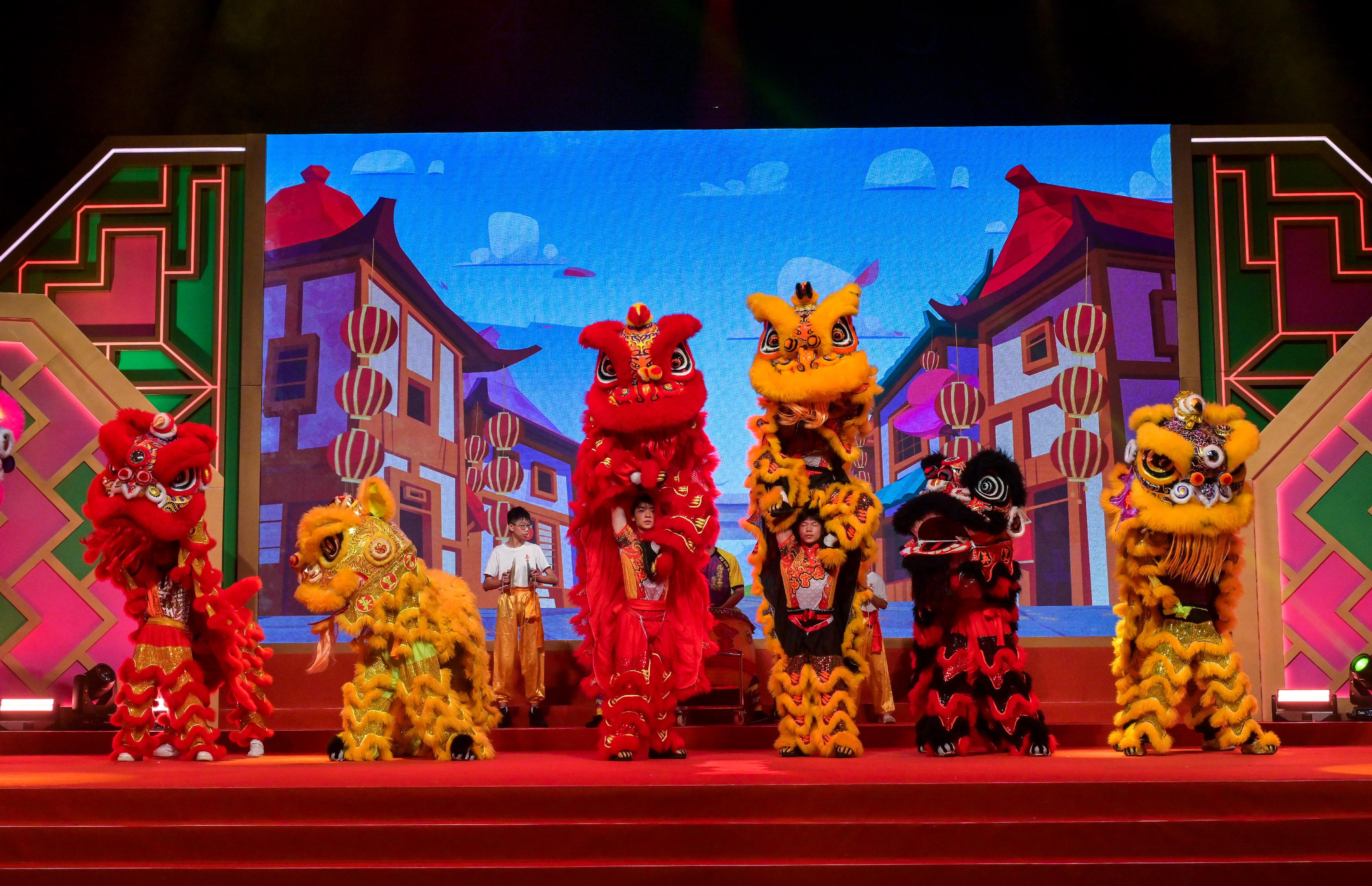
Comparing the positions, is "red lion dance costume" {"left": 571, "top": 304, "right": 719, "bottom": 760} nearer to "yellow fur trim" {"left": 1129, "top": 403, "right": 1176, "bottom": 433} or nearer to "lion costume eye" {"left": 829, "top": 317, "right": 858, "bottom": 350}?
"lion costume eye" {"left": 829, "top": 317, "right": 858, "bottom": 350}

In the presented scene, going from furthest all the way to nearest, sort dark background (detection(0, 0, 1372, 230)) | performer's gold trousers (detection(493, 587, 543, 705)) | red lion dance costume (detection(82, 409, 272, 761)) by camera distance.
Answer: dark background (detection(0, 0, 1372, 230)) → performer's gold trousers (detection(493, 587, 543, 705)) → red lion dance costume (detection(82, 409, 272, 761))

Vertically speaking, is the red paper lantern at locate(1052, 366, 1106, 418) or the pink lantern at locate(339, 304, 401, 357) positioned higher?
the pink lantern at locate(339, 304, 401, 357)

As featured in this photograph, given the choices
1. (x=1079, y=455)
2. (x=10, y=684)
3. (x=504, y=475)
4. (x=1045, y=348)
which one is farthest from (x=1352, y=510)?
(x=10, y=684)

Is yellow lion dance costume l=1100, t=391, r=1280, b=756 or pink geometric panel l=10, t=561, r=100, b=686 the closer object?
yellow lion dance costume l=1100, t=391, r=1280, b=756

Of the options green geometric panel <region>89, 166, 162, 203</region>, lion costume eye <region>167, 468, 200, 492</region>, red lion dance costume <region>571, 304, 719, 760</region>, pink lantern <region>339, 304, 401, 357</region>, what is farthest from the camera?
green geometric panel <region>89, 166, 162, 203</region>

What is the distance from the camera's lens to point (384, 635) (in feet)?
14.5

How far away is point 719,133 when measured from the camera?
7047mm

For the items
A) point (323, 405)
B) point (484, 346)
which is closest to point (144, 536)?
point (323, 405)

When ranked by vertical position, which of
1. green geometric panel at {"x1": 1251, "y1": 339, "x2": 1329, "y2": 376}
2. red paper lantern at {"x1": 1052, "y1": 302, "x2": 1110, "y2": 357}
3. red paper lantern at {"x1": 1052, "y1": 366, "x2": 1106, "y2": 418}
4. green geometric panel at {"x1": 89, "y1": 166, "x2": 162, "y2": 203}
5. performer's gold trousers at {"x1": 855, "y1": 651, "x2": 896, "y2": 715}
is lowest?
performer's gold trousers at {"x1": 855, "y1": 651, "x2": 896, "y2": 715}

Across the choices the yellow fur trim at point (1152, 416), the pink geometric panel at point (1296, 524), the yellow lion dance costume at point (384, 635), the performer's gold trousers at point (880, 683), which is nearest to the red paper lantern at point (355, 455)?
the yellow lion dance costume at point (384, 635)

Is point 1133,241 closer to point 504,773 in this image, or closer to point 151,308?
point 504,773

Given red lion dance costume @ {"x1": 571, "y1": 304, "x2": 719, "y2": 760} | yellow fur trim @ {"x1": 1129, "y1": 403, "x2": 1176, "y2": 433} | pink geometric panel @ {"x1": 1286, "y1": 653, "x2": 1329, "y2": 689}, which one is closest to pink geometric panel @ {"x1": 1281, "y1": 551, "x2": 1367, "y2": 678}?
pink geometric panel @ {"x1": 1286, "y1": 653, "x2": 1329, "y2": 689}

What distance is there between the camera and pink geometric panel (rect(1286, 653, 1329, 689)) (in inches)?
256

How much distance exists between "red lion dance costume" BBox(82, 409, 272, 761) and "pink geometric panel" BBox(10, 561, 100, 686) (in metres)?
1.85
